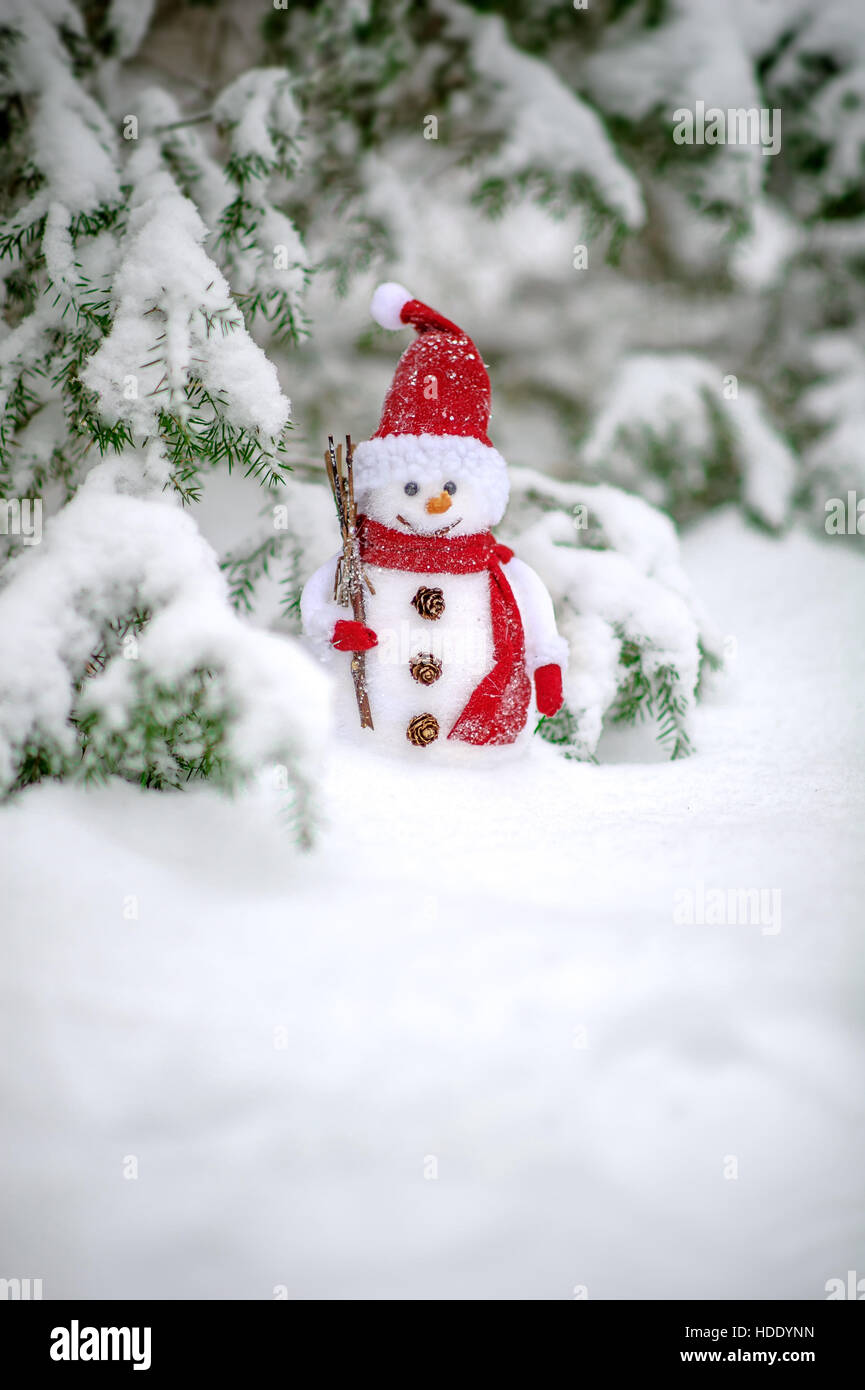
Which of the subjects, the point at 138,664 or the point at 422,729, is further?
the point at 422,729

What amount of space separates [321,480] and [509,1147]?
163 cm

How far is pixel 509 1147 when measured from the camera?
1.03 m

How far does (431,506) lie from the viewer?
5.47ft

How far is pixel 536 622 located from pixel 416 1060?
92cm

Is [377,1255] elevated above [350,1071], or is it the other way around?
[350,1071]

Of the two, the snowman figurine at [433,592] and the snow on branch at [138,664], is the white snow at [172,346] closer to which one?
the snow on branch at [138,664]

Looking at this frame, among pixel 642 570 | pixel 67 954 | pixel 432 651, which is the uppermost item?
pixel 642 570

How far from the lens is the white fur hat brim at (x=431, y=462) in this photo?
5.50ft

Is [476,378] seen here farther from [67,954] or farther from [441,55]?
[441,55]

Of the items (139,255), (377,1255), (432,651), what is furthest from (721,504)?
(377,1255)
